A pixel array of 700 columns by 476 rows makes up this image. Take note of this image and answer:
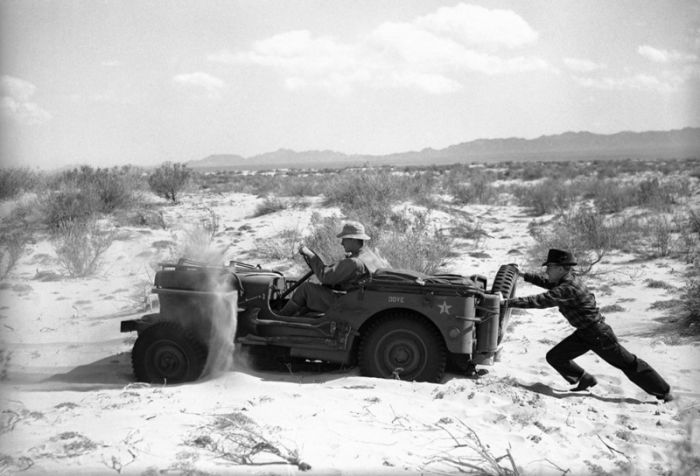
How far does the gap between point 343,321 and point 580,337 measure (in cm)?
237

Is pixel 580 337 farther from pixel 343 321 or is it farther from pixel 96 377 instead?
pixel 96 377

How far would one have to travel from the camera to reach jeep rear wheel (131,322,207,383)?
6.68m

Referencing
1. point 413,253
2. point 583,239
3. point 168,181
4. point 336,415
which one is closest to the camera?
point 336,415

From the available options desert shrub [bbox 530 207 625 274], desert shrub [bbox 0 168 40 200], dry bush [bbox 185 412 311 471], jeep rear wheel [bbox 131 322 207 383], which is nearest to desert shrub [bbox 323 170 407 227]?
desert shrub [bbox 530 207 625 274]

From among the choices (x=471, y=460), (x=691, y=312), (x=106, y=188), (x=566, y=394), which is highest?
(x=106, y=188)

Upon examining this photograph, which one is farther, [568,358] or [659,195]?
[659,195]

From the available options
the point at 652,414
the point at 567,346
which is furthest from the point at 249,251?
the point at 652,414

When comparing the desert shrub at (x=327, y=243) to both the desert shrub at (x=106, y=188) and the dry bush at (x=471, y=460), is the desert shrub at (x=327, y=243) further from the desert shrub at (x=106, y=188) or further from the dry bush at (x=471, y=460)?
the desert shrub at (x=106, y=188)

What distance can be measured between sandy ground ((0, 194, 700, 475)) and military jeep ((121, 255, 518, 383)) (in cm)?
26

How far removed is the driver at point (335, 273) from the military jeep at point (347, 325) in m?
0.11

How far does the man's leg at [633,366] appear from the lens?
654cm

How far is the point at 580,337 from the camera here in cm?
679

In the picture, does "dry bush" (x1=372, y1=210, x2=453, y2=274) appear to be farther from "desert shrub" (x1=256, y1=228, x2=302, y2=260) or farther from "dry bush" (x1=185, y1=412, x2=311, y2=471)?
"dry bush" (x1=185, y1=412, x2=311, y2=471)

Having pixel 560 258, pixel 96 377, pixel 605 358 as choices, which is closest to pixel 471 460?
pixel 605 358
